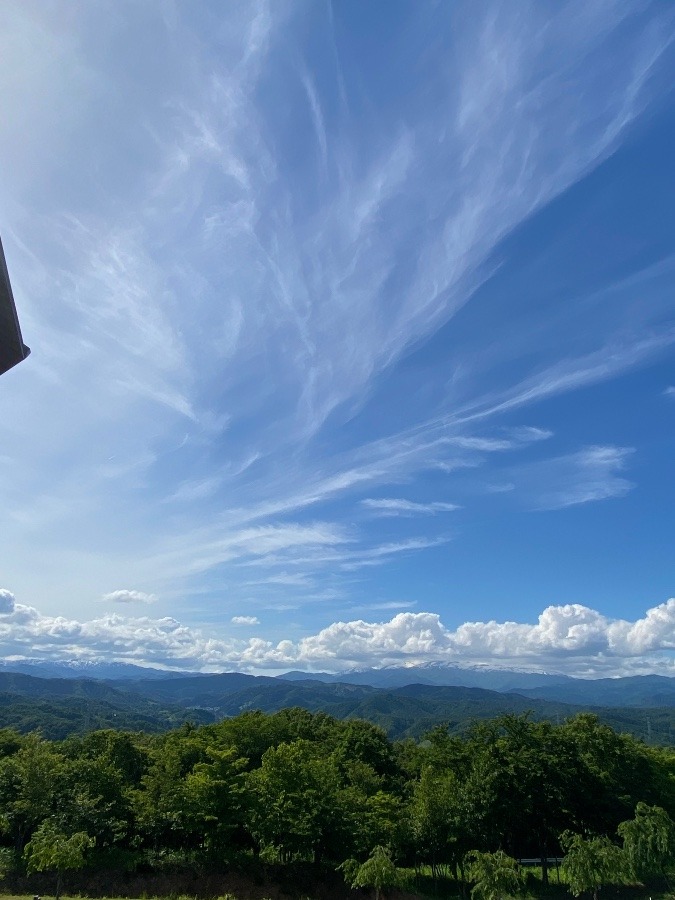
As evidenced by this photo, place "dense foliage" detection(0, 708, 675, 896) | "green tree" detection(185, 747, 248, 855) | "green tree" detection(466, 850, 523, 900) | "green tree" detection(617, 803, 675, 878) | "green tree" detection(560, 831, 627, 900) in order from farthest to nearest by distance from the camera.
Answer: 1. "green tree" detection(185, 747, 248, 855)
2. "dense foliage" detection(0, 708, 675, 896)
3. "green tree" detection(617, 803, 675, 878)
4. "green tree" detection(560, 831, 627, 900)
5. "green tree" detection(466, 850, 523, 900)

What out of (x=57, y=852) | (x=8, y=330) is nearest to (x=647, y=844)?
(x=57, y=852)

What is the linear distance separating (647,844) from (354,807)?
15532 millimetres

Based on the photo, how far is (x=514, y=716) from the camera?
42562mm

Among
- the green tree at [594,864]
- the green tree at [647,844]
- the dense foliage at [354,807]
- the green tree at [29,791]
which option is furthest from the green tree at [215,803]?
→ the green tree at [647,844]

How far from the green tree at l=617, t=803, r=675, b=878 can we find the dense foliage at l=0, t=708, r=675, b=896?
0.08 metres

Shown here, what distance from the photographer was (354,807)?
32906 millimetres

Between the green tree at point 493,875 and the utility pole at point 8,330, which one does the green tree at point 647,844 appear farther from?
the utility pole at point 8,330

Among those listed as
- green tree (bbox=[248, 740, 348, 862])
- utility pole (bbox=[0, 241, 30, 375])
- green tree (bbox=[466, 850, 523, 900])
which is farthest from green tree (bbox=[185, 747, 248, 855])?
utility pole (bbox=[0, 241, 30, 375])

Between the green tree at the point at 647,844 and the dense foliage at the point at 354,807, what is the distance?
0.08 metres

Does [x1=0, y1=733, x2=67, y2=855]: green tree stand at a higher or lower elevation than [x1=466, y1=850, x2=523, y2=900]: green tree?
higher

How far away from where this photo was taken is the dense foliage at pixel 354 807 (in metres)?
29.5

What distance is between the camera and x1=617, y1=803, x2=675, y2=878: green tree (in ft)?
91.3

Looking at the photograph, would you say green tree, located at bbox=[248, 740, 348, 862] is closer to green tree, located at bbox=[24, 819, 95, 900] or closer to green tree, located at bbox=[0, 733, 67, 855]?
green tree, located at bbox=[24, 819, 95, 900]

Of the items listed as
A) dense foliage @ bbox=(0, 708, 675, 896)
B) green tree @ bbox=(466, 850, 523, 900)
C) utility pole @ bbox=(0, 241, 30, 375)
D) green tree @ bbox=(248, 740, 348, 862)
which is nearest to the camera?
utility pole @ bbox=(0, 241, 30, 375)
